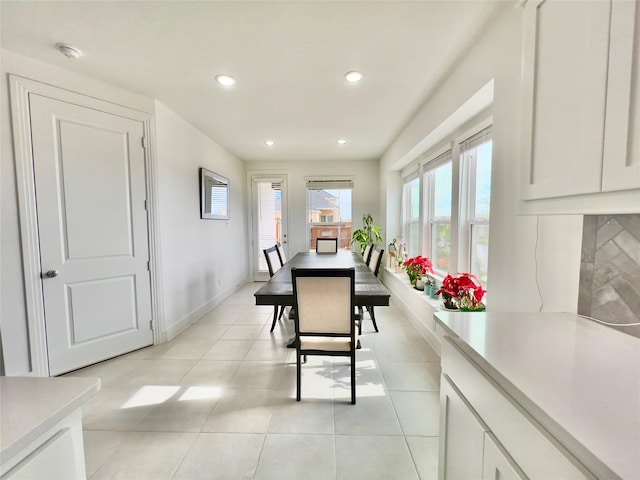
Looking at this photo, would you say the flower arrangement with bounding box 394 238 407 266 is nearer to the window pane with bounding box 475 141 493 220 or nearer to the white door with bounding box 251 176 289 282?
the window pane with bounding box 475 141 493 220

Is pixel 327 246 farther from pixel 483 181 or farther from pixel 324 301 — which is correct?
pixel 324 301

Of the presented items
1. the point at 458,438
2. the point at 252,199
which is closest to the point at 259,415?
the point at 458,438

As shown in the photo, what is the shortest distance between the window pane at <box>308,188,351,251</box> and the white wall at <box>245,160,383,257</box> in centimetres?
15

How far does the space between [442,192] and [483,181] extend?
33.5 inches

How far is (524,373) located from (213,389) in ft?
6.63

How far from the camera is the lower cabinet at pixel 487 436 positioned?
0.58 metres

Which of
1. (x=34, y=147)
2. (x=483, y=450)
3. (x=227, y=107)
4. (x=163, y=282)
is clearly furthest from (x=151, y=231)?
(x=483, y=450)

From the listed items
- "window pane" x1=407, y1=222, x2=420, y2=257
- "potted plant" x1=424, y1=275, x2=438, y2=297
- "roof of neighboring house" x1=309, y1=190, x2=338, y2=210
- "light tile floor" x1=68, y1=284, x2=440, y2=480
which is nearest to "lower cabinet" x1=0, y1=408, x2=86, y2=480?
"light tile floor" x1=68, y1=284, x2=440, y2=480

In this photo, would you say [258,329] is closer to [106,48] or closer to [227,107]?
[227,107]

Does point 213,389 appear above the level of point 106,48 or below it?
below

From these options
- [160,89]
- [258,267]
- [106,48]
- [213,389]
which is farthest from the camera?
[258,267]

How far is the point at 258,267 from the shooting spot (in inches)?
222

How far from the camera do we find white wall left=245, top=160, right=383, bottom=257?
5.35 meters

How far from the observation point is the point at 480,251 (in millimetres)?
2453
